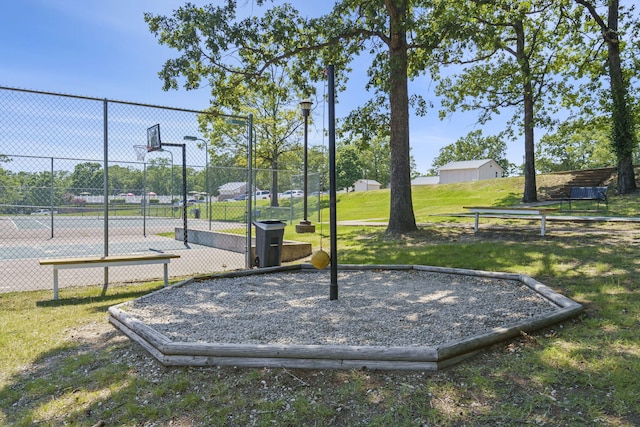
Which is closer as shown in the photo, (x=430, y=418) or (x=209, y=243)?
(x=430, y=418)

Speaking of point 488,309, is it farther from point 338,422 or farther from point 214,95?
point 214,95

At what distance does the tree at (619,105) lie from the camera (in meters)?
17.1

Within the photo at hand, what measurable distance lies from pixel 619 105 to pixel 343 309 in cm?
1862

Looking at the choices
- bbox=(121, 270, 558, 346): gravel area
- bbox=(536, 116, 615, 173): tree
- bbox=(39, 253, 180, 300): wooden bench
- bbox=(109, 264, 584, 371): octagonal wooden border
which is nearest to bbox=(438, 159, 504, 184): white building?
bbox=(536, 116, 615, 173): tree

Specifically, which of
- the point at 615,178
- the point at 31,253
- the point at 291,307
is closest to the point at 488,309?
the point at 291,307

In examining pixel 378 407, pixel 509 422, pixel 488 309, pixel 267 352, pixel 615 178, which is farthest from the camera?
pixel 615 178

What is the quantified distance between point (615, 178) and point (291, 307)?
22.3m

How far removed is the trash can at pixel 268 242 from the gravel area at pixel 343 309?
1.02 meters

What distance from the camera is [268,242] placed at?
24.8ft

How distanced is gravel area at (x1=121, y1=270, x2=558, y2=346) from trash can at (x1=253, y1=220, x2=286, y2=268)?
40.0 inches

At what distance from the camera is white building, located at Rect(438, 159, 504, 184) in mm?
55438

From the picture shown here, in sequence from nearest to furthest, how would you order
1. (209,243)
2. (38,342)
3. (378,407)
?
(378,407) → (38,342) → (209,243)

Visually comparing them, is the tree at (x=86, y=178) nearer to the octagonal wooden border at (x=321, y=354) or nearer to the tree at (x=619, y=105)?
the octagonal wooden border at (x=321, y=354)

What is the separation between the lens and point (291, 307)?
4.79 metres
